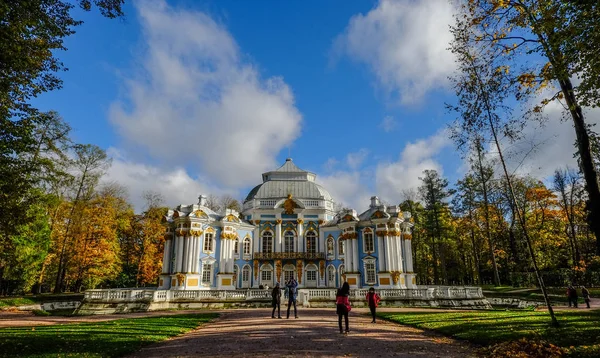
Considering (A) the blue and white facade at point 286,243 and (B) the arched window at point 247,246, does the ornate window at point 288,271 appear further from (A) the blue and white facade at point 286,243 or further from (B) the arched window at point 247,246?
(B) the arched window at point 247,246

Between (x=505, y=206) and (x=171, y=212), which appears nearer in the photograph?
(x=171, y=212)

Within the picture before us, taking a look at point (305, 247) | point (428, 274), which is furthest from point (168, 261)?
point (428, 274)

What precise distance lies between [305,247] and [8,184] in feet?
81.4

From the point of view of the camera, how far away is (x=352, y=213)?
102 feet

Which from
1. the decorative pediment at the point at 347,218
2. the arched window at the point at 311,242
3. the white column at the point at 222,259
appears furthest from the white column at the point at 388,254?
the white column at the point at 222,259

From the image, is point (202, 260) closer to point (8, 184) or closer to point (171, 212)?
point (171, 212)

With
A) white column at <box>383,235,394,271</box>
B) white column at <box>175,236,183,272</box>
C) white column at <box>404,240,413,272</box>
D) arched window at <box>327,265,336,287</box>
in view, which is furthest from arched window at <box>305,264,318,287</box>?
white column at <box>175,236,183,272</box>

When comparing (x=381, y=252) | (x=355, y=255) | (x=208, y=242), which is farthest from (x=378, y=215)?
(x=208, y=242)

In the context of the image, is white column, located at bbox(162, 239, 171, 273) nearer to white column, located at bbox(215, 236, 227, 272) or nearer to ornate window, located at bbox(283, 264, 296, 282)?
white column, located at bbox(215, 236, 227, 272)

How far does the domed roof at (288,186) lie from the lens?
3750 cm

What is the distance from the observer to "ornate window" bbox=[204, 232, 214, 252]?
1247 inches

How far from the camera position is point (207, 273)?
31328 mm

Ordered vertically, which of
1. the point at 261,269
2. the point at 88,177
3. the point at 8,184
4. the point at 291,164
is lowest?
the point at 261,269

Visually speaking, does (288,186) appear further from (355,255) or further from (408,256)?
(408,256)
